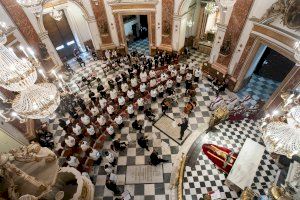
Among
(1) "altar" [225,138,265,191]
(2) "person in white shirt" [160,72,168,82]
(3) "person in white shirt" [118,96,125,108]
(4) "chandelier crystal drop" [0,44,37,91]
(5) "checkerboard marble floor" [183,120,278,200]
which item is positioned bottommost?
(5) "checkerboard marble floor" [183,120,278,200]

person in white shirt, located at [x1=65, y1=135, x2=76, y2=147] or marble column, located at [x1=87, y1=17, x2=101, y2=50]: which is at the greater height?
marble column, located at [x1=87, y1=17, x2=101, y2=50]

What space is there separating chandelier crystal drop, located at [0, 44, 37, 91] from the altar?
719 cm

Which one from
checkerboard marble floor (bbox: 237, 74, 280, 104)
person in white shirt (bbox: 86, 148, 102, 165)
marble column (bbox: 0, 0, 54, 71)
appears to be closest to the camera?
person in white shirt (bbox: 86, 148, 102, 165)

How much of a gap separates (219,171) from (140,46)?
A: 11278 millimetres

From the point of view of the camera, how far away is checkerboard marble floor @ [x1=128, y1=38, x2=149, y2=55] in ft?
52.4

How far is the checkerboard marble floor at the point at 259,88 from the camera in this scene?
463 inches

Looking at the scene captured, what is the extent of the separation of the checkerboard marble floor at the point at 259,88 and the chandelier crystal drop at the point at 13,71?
1066 centimetres

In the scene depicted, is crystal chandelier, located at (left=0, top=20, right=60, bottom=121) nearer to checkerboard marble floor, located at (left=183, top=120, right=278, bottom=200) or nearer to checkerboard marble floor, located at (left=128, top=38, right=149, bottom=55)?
checkerboard marble floor, located at (left=183, top=120, right=278, bottom=200)

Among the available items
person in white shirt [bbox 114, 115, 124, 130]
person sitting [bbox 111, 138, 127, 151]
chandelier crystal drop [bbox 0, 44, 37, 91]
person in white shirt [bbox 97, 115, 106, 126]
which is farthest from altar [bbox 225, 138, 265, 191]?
chandelier crystal drop [bbox 0, 44, 37, 91]

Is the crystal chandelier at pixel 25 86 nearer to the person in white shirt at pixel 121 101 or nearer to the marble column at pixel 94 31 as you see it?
the person in white shirt at pixel 121 101

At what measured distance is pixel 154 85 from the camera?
11.7 metres

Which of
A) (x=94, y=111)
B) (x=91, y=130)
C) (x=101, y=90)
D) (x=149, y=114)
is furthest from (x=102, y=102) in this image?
(x=149, y=114)

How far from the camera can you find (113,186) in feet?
25.0

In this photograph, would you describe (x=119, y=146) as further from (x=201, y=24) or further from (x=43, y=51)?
(x=201, y=24)
